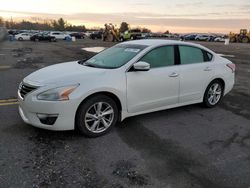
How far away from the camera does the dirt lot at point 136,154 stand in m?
3.62

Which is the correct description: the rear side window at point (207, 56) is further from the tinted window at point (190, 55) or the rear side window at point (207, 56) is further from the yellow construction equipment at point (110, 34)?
the yellow construction equipment at point (110, 34)

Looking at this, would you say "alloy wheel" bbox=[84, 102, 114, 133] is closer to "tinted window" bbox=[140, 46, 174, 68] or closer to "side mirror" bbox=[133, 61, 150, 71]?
"side mirror" bbox=[133, 61, 150, 71]

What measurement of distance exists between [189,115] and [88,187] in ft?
11.2

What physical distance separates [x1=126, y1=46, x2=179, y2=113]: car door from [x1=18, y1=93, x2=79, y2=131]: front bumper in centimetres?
109

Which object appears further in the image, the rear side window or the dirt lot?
the rear side window

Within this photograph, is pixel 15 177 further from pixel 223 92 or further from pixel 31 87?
pixel 223 92

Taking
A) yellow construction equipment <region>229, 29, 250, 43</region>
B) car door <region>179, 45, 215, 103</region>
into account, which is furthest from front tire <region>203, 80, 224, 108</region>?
yellow construction equipment <region>229, 29, 250, 43</region>

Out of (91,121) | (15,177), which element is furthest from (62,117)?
(15,177)

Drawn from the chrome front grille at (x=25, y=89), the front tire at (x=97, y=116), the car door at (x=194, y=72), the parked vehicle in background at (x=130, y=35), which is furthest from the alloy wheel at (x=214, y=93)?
the parked vehicle in background at (x=130, y=35)

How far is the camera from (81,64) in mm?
5855

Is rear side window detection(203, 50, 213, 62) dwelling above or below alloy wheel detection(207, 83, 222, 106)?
above

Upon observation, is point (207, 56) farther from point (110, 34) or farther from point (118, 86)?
point (110, 34)

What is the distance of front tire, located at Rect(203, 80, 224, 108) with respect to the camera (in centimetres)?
664

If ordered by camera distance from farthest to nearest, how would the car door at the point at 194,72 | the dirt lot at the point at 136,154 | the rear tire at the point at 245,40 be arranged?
1. the rear tire at the point at 245,40
2. the car door at the point at 194,72
3. the dirt lot at the point at 136,154
